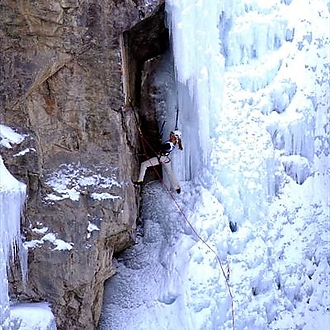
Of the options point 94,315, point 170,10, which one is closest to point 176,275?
point 94,315

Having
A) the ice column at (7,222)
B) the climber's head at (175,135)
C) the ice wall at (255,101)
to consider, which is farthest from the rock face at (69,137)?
the ice wall at (255,101)

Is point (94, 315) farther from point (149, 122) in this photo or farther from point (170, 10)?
point (170, 10)

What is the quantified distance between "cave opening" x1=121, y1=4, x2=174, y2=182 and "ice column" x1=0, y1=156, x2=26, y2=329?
1304 mm

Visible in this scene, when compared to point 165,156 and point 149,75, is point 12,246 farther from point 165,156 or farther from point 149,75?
point 149,75

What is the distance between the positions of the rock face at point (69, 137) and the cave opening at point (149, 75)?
25 centimetres

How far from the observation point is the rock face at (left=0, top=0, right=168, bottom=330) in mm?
4172

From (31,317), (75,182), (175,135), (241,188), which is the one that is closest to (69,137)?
(75,182)

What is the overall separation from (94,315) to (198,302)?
85 cm

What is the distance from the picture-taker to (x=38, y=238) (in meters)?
4.45

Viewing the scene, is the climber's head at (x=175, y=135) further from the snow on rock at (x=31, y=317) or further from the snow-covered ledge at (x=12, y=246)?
the snow on rock at (x=31, y=317)

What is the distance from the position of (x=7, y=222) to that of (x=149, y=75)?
6.55 ft

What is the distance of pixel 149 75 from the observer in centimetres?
535

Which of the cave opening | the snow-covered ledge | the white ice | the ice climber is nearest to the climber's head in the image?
the ice climber

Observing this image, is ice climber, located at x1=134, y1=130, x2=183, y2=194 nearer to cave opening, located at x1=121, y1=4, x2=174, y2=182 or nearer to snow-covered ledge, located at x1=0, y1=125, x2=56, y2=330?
cave opening, located at x1=121, y1=4, x2=174, y2=182
